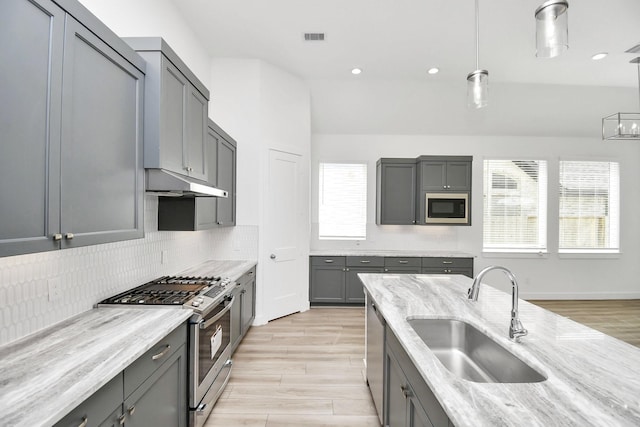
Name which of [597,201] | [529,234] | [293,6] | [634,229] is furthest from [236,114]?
[634,229]

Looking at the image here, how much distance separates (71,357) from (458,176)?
5175 mm

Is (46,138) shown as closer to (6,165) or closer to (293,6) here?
(6,165)

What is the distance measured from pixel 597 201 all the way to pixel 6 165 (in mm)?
7628

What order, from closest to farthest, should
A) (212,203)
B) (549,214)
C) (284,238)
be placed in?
(212,203)
(284,238)
(549,214)

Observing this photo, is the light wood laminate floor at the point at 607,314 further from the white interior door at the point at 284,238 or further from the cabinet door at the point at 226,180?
the cabinet door at the point at 226,180

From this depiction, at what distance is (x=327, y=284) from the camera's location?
201 inches

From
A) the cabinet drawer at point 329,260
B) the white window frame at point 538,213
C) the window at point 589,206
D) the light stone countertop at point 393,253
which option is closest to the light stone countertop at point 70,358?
the cabinet drawer at point 329,260

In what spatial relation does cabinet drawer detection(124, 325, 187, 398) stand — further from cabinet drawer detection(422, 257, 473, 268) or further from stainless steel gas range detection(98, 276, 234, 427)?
cabinet drawer detection(422, 257, 473, 268)

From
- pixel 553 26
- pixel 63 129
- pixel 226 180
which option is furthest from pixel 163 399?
pixel 553 26

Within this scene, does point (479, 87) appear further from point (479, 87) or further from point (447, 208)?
point (447, 208)

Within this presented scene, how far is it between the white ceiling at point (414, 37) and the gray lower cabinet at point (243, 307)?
272 cm

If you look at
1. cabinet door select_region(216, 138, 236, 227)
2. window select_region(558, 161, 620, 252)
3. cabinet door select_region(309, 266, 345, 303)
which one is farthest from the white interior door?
window select_region(558, 161, 620, 252)

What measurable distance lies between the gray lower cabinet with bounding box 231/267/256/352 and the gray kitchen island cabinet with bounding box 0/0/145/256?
5.45ft

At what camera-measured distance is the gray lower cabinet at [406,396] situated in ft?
3.73
